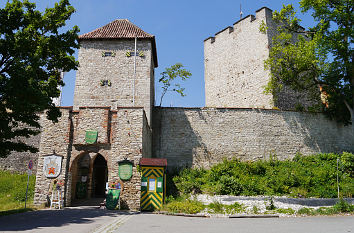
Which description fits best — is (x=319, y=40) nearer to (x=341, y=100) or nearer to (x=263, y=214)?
(x=341, y=100)

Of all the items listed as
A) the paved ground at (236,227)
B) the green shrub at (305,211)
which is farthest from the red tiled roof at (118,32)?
the green shrub at (305,211)

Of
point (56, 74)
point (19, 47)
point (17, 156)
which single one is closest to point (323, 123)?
point (56, 74)

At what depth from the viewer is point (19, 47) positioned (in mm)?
10562

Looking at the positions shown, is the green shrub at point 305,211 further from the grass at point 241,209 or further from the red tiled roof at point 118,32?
the red tiled roof at point 118,32

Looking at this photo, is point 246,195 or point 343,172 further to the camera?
point 343,172

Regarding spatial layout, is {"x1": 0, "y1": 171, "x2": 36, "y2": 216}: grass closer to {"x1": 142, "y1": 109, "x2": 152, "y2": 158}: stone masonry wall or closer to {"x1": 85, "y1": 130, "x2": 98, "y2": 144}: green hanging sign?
{"x1": 85, "y1": 130, "x2": 98, "y2": 144}: green hanging sign

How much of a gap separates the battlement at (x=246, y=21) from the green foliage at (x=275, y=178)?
44.0 feet

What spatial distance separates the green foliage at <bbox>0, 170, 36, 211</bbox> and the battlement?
22.1m

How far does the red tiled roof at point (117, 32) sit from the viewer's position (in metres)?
Answer: 19.5

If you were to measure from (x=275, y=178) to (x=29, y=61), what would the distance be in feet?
46.3

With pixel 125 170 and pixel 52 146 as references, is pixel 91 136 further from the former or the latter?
pixel 125 170

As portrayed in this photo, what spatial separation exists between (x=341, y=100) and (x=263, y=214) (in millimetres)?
13770

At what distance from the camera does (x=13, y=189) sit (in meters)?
16.6

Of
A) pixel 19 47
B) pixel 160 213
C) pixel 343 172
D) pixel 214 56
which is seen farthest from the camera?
pixel 214 56
